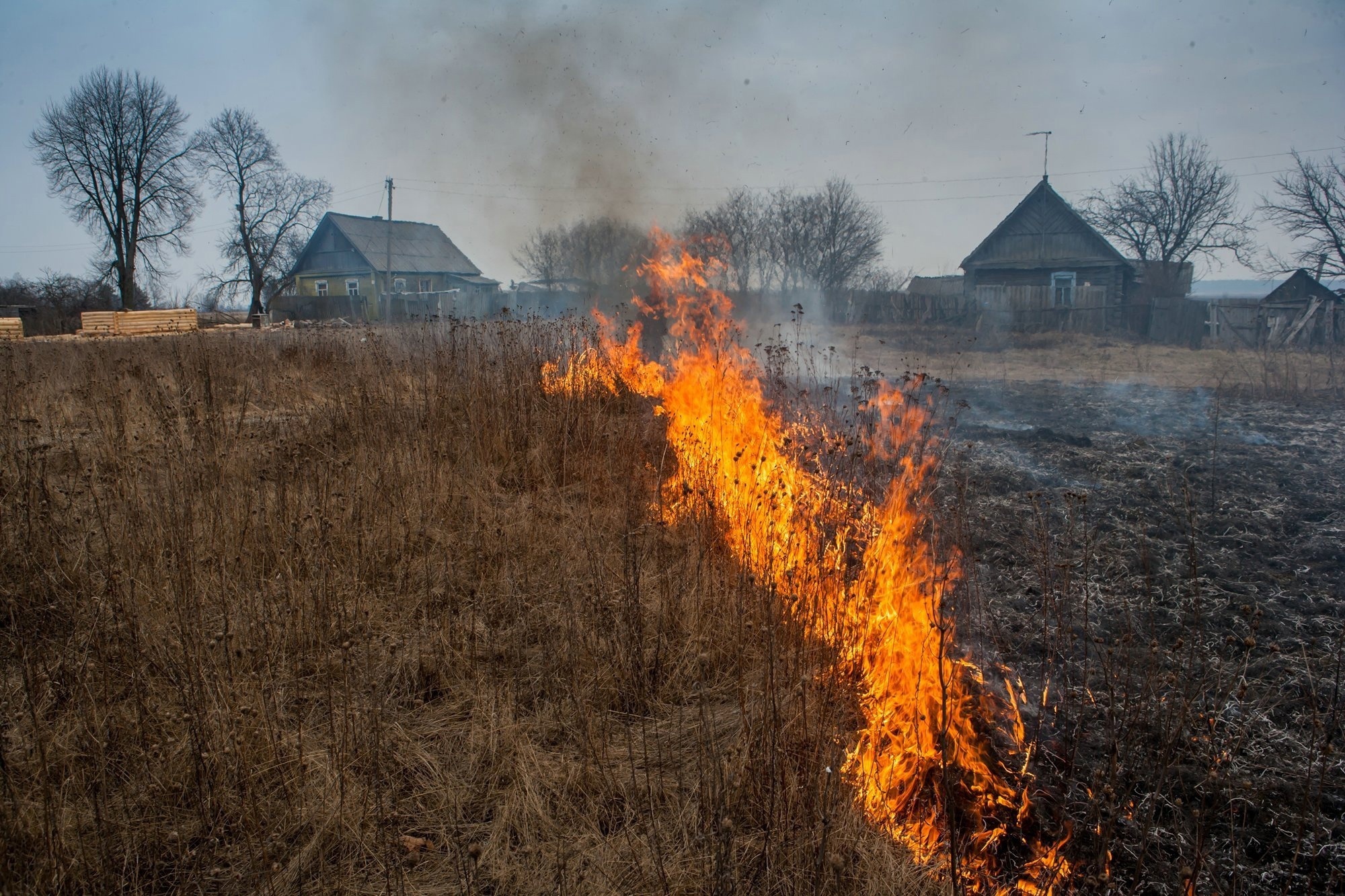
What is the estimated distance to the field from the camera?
265 cm

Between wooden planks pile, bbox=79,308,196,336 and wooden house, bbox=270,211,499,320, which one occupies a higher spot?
wooden house, bbox=270,211,499,320

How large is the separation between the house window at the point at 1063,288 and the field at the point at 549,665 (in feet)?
68.1

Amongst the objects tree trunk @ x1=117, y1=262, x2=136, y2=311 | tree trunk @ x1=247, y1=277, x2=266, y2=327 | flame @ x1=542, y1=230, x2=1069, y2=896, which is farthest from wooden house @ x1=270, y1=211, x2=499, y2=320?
flame @ x1=542, y1=230, x2=1069, y2=896

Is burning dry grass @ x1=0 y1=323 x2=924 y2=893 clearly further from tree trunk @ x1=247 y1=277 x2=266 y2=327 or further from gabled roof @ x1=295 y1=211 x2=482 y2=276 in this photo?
gabled roof @ x1=295 y1=211 x2=482 y2=276

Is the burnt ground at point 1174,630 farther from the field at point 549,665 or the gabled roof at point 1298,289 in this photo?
the gabled roof at point 1298,289

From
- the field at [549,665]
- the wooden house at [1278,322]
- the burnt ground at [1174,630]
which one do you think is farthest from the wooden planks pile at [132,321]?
the wooden house at [1278,322]

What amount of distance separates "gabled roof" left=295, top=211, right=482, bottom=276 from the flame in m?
37.0

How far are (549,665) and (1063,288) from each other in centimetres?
2894

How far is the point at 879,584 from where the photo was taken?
432 centimetres

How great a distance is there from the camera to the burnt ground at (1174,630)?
264 cm

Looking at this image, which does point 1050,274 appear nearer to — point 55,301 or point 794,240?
point 794,240

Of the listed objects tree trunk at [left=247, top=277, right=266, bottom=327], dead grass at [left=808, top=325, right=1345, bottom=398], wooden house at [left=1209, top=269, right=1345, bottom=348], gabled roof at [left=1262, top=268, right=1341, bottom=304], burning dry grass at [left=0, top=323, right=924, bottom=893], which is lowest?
burning dry grass at [left=0, top=323, right=924, bottom=893]

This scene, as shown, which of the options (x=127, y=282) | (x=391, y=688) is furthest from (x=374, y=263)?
(x=391, y=688)

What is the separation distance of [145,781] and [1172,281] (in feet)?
119
